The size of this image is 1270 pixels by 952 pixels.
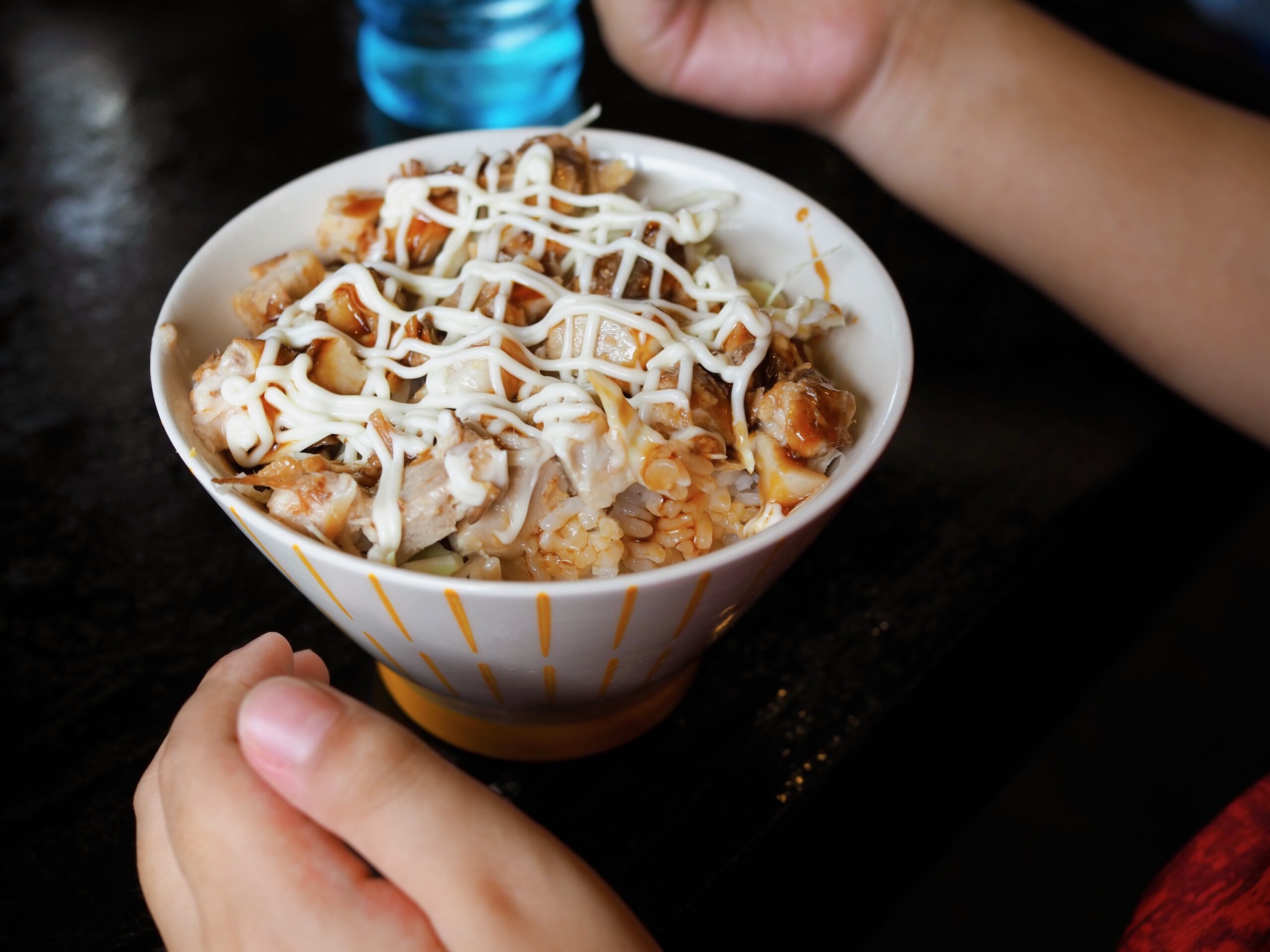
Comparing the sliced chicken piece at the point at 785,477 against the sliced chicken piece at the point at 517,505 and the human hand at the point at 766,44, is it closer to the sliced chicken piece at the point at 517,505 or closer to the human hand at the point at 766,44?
the sliced chicken piece at the point at 517,505

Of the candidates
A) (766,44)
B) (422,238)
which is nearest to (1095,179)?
(766,44)

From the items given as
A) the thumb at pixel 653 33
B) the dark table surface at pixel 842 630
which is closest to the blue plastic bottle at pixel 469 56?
the dark table surface at pixel 842 630

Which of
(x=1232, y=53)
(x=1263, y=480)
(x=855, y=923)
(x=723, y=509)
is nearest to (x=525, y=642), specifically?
(x=723, y=509)

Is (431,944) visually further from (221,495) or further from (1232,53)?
(1232,53)

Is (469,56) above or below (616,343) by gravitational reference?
below

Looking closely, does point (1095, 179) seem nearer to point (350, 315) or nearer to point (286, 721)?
point (350, 315)

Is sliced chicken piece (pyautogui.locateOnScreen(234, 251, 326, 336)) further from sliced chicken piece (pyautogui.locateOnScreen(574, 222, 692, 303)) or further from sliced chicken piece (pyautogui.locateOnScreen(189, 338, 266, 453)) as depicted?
sliced chicken piece (pyautogui.locateOnScreen(574, 222, 692, 303))

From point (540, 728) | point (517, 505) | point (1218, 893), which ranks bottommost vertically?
point (540, 728)

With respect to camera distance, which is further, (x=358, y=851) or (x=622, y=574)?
(x=622, y=574)

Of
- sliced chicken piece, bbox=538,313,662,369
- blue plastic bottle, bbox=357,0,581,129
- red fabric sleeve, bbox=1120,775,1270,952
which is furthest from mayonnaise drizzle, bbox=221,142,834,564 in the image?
blue plastic bottle, bbox=357,0,581,129
